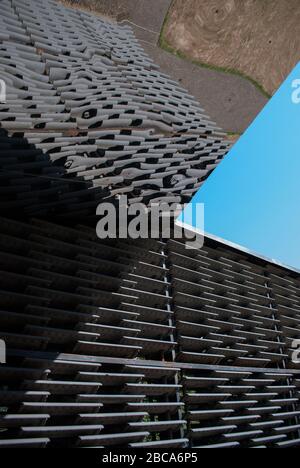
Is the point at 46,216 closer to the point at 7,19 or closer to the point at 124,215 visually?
the point at 124,215

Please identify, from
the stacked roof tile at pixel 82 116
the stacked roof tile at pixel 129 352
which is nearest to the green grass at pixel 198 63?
the stacked roof tile at pixel 82 116

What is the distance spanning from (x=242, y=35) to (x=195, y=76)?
0.66m

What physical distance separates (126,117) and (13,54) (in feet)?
3.62

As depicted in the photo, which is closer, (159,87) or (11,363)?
(11,363)

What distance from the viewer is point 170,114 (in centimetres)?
471

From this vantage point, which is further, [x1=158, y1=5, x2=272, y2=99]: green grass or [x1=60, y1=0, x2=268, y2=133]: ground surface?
[x1=158, y1=5, x2=272, y2=99]: green grass

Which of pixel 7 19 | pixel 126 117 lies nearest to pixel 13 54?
pixel 7 19

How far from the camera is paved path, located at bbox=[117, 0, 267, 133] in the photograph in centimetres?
372

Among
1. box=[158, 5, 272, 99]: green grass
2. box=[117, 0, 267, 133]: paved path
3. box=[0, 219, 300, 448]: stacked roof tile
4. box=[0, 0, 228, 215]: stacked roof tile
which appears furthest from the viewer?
box=[158, 5, 272, 99]: green grass

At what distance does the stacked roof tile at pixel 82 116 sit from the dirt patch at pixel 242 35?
21.9 inches

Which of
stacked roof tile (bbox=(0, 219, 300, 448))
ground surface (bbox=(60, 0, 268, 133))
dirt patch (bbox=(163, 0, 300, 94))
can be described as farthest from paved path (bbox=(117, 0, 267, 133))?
stacked roof tile (bbox=(0, 219, 300, 448))

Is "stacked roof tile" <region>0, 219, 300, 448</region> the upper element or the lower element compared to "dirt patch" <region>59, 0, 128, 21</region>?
lower

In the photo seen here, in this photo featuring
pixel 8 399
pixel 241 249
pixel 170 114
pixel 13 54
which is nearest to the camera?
pixel 8 399

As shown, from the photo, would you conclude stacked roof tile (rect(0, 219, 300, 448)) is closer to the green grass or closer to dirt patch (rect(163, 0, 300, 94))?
the green grass
